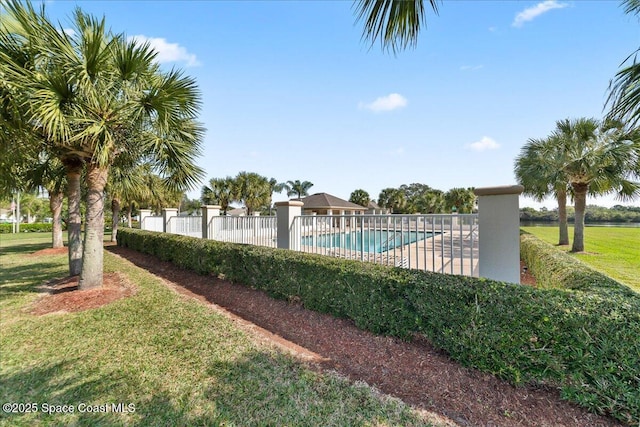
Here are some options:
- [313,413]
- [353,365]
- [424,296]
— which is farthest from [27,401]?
[424,296]

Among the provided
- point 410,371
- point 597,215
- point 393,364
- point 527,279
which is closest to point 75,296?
point 393,364

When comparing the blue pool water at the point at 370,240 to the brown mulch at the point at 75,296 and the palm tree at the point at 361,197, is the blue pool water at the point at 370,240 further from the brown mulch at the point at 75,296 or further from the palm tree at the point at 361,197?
the palm tree at the point at 361,197

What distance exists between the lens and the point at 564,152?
11.2 m

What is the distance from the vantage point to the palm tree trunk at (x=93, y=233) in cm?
557

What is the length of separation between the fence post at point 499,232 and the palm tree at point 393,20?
7.17ft

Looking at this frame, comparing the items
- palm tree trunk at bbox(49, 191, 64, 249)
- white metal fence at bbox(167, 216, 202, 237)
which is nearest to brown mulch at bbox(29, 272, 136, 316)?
white metal fence at bbox(167, 216, 202, 237)

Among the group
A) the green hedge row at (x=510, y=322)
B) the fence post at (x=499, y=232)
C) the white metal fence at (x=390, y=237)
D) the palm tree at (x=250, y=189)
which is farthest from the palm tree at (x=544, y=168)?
the palm tree at (x=250, y=189)

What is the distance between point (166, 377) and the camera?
2873mm

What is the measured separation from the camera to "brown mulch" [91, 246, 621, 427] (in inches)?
88.4

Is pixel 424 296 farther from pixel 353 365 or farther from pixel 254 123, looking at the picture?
pixel 254 123

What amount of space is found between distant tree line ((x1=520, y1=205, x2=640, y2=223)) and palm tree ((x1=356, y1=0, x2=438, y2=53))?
44.4 metres

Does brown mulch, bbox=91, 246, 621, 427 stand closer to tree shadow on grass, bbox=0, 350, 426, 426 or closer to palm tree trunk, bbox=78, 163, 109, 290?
tree shadow on grass, bbox=0, 350, 426, 426

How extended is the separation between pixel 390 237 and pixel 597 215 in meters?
55.7

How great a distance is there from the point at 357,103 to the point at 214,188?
24.9 metres
